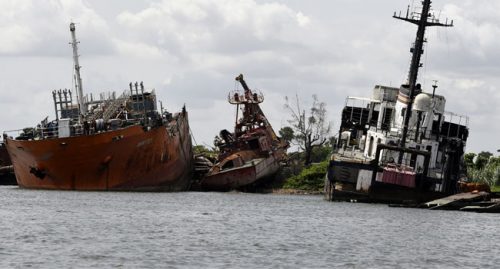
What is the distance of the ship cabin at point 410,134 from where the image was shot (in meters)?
77.9

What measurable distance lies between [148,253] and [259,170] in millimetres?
54301

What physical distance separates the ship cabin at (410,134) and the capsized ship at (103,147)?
11.6 metres

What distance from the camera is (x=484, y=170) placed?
104562mm

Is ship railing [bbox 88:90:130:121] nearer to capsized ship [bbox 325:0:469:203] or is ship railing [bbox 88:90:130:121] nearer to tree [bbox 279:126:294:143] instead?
capsized ship [bbox 325:0:469:203]

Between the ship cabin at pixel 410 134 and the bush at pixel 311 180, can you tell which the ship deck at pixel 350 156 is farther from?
the bush at pixel 311 180

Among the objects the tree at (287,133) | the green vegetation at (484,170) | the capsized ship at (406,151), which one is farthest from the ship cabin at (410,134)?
the tree at (287,133)

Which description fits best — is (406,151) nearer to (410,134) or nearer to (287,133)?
(410,134)

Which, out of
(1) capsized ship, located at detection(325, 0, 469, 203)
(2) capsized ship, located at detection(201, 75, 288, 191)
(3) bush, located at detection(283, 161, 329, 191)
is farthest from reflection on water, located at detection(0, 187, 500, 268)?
(3) bush, located at detection(283, 161, 329, 191)

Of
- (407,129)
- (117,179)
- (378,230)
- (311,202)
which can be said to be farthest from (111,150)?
(378,230)

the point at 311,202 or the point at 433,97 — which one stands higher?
the point at 433,97

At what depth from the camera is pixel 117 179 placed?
84.2m

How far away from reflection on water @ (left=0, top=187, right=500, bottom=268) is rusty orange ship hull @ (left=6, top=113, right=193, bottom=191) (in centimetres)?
542

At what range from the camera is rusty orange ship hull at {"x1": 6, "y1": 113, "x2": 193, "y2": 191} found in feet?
268

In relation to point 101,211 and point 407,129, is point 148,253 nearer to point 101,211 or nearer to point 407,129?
point 101,211
